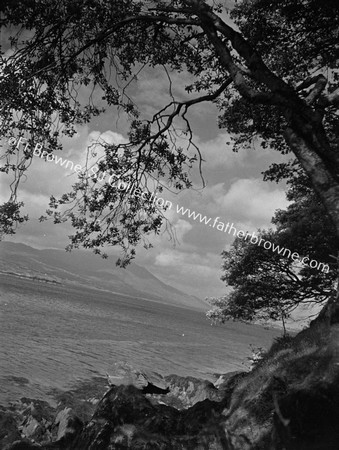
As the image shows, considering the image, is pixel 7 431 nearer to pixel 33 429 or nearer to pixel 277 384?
pixel 33 429

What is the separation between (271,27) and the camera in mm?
10922

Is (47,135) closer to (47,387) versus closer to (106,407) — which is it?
(106,407)

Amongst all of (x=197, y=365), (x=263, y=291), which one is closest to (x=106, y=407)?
(x=263, y=291)

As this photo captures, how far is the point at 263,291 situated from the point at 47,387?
58.1 ft

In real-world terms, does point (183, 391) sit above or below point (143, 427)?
below

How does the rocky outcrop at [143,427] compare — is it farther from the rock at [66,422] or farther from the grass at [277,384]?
the rock at [66,422]

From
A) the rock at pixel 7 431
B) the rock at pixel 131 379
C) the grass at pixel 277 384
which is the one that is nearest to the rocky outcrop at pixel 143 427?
the rock at pixel 7 431

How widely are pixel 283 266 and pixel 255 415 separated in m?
17.9

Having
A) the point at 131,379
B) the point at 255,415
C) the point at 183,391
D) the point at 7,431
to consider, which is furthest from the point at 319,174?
the point at 183,391

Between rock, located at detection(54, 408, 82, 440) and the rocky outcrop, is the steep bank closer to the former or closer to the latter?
the rocky outcrop

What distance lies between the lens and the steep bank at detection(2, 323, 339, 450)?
6359 mm

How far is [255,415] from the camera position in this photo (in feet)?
25.4

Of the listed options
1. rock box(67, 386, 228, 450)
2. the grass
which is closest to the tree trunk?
the grass

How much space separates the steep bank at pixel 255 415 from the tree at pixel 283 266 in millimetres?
13196
